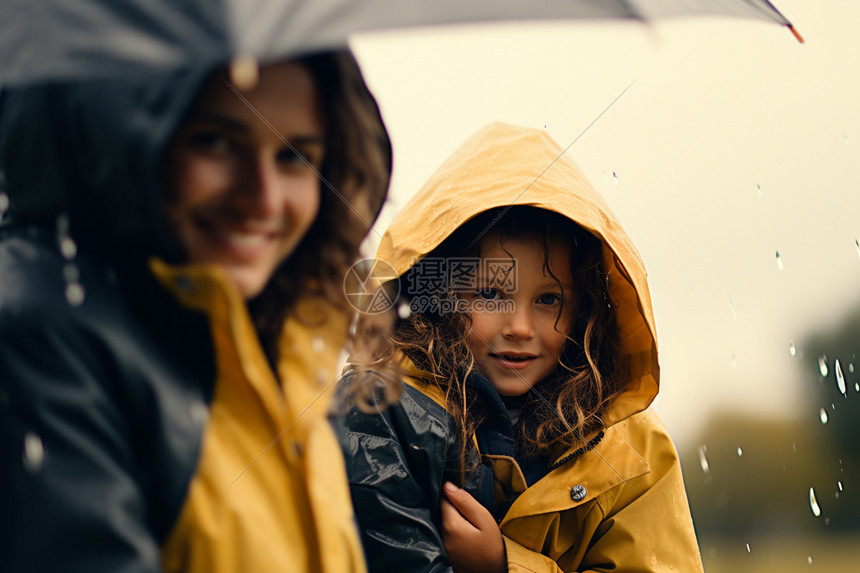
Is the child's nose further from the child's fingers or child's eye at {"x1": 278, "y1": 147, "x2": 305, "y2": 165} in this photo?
child's eye at {"x1": 278, "y1": 147, "x2": 305, "y2": 165}

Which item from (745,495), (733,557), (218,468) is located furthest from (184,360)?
(733,557)

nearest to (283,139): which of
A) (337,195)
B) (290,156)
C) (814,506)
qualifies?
(290,156)

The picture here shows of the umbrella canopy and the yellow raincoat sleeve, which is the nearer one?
the umbrella canopy

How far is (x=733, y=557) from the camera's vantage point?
12.6 metres

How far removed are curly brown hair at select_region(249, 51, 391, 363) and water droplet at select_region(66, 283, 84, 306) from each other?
0.33m

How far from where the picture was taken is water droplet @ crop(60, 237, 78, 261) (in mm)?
852

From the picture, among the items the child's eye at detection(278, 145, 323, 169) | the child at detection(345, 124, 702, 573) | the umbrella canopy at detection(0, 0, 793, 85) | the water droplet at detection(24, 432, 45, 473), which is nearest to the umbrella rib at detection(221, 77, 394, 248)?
the child's eye at detection(278, 145, 323, 169)

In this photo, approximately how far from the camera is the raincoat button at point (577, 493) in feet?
6.19

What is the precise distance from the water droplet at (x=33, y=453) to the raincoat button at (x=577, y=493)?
1419mm

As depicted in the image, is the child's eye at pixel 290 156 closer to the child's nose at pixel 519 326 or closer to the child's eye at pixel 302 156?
the child's eye at pixel 302 156

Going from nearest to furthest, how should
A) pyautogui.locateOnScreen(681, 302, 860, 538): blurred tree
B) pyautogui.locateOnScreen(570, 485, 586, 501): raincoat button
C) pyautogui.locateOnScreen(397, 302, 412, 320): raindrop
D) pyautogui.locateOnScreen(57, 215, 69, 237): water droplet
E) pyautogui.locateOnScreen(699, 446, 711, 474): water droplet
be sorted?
pyautogui.locateOnScreen(57, 215, 69, 237): water droplet → pyautogui.locateOnScreen(570, 485, 586, 501): raincoat button → pyautogui.locateOnScreen(397, 302, 412, 320): raindrop → pyautogui.locateOnScreen(699, 446, 711, 474): water droplet → pyautogui.locateOnScreen(681, 302, 860, 538): blurred tree

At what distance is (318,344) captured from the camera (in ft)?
3.77

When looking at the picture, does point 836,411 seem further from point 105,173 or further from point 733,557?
point 105,173

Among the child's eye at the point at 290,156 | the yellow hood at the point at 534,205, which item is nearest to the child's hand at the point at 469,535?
the yellow hood at the point at 534,205
